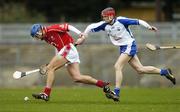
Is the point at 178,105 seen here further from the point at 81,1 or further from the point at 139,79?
the point at 81,1

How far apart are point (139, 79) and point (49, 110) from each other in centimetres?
1553

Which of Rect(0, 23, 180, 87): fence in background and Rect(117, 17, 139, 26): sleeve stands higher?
Rect(117, 17, 139, 26): sleeve

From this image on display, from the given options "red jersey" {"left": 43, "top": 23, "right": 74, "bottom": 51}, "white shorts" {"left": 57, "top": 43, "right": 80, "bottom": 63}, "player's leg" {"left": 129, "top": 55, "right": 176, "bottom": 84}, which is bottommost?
"player's leg" {"left": 129, "top": 55, "right": 176, "bottom": 84}

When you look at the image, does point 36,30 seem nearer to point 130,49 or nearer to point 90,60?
point 130,49

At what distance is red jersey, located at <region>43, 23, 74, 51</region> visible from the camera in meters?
19.3

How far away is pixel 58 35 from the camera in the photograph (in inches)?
766

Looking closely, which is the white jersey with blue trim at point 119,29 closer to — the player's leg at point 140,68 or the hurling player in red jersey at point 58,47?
the player's leg at point 140,68

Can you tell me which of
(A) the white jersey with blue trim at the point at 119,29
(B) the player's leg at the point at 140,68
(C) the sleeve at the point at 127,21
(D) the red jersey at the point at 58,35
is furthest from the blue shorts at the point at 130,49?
(D) the red jersey at the point at 58,35

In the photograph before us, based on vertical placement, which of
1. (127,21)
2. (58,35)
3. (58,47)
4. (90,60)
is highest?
(127,21)

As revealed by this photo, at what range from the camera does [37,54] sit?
34.7m

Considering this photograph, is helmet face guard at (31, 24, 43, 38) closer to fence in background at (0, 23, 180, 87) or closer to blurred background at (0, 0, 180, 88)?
blurred background at (0, 0, 180, 88)

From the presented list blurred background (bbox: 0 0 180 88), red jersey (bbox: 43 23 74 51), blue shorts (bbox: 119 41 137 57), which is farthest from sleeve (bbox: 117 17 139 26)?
blurred background (bbox: 0 0 180 88)

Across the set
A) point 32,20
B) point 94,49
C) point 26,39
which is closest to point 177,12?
point 32,20

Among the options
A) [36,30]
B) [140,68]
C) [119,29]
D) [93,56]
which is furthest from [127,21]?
[93,56]
